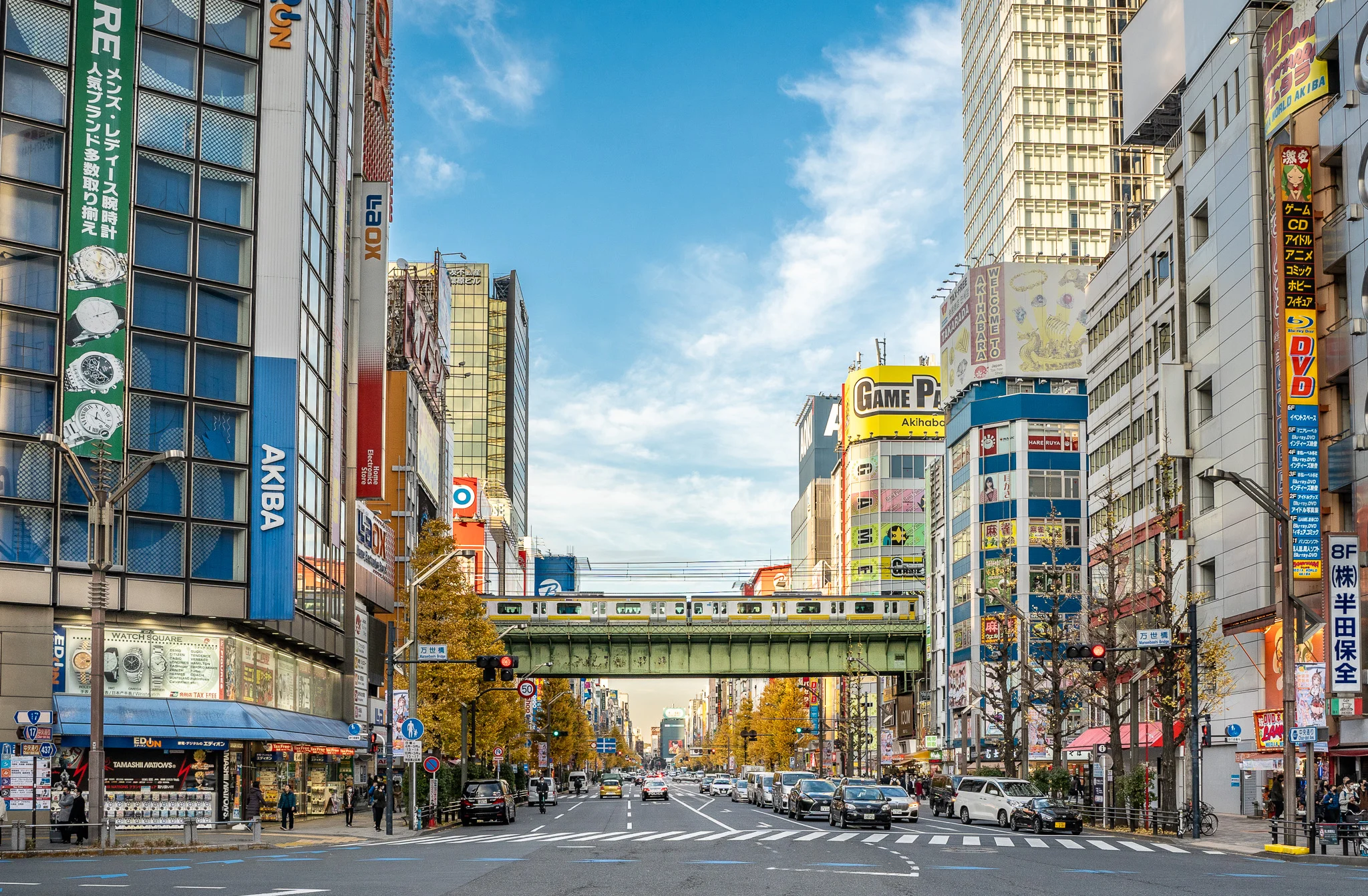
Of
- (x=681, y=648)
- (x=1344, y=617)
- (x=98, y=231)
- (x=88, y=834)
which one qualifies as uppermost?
(x=98, y=231)

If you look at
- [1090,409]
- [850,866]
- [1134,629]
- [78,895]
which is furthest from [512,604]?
[78,895]

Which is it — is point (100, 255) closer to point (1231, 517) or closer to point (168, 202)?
point (168, 202)

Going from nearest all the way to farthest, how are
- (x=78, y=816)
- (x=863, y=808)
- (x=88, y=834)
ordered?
1. (x=88, y=834)
2. (x=78, y=816)
3. (x=863, y=808)

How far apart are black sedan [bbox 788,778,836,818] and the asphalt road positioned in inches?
468

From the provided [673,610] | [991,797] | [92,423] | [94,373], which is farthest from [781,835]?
[673,610]

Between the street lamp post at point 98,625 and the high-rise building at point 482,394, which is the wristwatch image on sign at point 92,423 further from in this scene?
the high-rise building at point 482,394

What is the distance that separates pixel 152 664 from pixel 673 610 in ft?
171

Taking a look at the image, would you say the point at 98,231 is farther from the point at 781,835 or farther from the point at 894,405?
the point at 894,405

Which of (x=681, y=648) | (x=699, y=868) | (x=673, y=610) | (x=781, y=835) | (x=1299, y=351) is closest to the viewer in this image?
(x=699, y=868)

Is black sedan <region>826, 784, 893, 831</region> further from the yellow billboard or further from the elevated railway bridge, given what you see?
the yellow billboard

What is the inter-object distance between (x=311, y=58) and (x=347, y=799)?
30814 millimetres

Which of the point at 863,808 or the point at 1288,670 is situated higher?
the point at 1288,670

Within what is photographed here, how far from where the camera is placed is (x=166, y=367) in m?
52.9

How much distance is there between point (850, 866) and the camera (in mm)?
29359
